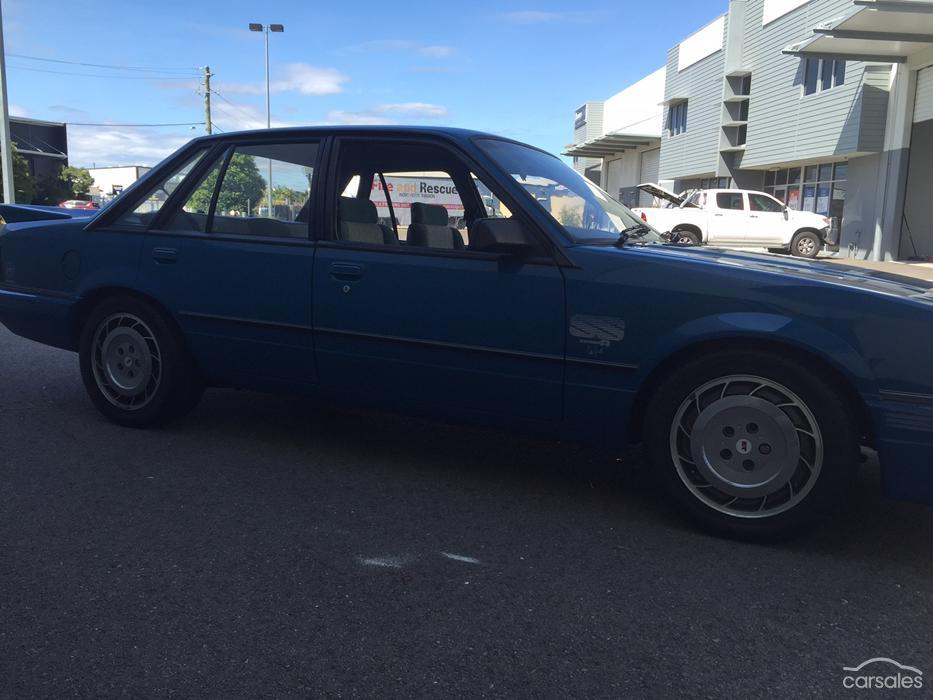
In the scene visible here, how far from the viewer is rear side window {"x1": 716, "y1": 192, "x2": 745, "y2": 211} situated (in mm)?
22094

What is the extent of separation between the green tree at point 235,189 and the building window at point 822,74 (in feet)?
75.4

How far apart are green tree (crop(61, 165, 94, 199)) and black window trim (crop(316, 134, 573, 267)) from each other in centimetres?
7693

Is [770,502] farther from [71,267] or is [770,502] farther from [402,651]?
[71,267]

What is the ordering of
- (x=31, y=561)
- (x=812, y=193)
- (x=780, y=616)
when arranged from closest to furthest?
1. (x=780, y=616)
2. (x=31, y=561)
3. (x=812, y=193)

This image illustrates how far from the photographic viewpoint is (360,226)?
4102 mm

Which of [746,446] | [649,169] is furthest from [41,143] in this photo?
[746,446]

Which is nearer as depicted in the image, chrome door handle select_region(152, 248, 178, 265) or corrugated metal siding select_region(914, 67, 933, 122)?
chrome door handle select_region(152, 248, 178, 265)

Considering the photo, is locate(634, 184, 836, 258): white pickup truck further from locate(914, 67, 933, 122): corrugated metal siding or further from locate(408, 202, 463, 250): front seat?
locate(408, 202, 463, 250): front seat

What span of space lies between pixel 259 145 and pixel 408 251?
119 cm

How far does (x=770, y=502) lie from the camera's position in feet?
10.6

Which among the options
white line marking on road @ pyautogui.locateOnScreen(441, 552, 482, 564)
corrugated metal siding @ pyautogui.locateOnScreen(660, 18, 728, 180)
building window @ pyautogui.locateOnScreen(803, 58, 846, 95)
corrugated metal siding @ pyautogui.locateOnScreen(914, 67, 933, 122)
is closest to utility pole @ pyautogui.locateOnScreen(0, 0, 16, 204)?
white line marking on road @ pyautogui.locateOnScreen(441, 552, 482, 564)

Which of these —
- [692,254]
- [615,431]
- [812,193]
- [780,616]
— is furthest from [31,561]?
[812,193]

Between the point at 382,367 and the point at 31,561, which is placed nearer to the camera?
the point at 31,561

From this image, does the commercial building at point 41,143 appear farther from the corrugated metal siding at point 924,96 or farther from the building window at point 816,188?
the corrugated metal siding at point 924,96
